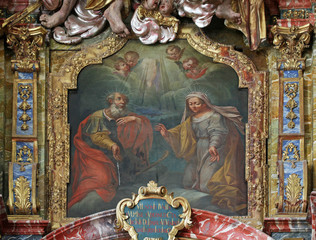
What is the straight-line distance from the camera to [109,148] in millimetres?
14961

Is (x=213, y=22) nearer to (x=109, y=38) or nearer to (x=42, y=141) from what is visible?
(x=109, y=38)

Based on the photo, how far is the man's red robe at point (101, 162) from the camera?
14.9m

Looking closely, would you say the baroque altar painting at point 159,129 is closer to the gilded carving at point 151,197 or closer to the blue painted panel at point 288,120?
the gilded carving at point 151,197

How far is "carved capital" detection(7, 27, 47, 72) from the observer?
1499cm

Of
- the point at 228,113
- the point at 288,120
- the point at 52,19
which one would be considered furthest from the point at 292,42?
the point at 52,19

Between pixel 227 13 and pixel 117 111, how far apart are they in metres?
2.18

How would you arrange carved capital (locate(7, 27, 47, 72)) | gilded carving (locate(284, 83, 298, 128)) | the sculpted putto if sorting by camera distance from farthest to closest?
carved capital (locate(7, 27, 47, 72)) → the sculpted putto → gilded carving (locate(284, 83, 298, 128))

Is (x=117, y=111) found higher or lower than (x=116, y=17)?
lower

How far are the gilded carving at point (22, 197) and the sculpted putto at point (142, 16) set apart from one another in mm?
2267

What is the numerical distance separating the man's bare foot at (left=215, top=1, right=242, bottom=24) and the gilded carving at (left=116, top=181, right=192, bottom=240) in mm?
2675

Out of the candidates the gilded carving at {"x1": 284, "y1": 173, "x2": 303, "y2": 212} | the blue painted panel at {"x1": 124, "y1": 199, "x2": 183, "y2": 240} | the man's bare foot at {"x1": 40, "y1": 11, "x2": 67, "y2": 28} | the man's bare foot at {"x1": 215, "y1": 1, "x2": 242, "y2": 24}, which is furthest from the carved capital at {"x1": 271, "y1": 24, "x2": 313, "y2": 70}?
the man's bare foot at {"x1": 40, "y1": 11, "x2": 67, "y2": 28}

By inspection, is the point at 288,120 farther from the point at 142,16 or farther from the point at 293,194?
the point at 142,16

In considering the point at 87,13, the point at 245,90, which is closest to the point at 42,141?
the point at 87,13

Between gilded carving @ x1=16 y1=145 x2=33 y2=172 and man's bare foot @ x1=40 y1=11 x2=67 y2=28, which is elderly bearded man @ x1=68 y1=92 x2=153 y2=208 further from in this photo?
man's bare foot @ x1=40 y1=11 x2=67 y2=28
